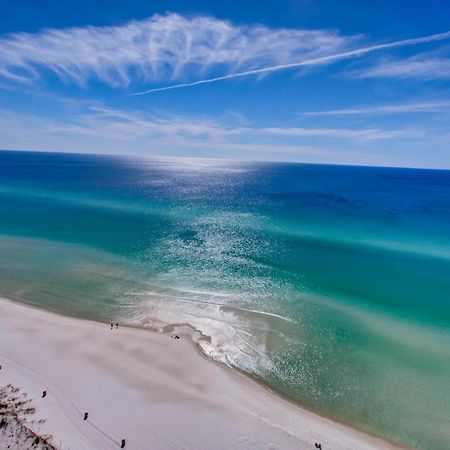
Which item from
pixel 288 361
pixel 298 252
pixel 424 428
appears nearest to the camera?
pixel 424 428

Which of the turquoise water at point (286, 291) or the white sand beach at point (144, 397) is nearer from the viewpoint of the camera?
the white sand beach at point (144, 397)

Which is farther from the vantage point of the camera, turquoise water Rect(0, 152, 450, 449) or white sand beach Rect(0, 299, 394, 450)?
turquoise water Rect(0, 152, 450, 449)

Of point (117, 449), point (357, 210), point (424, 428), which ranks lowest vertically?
point (424, 428)

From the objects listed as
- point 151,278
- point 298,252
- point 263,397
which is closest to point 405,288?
point 298,252

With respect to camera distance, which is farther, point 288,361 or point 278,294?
point 278,294

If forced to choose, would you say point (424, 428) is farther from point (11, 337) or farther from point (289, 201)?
point (289, 201)
